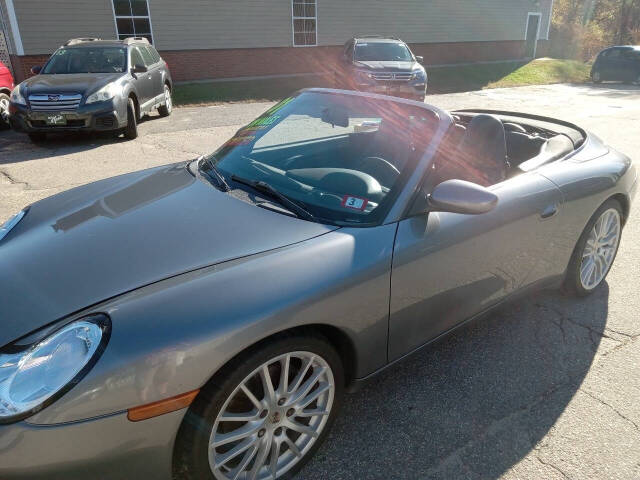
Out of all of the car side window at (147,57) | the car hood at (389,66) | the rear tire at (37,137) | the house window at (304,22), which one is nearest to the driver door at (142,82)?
the car side window at (147,57)

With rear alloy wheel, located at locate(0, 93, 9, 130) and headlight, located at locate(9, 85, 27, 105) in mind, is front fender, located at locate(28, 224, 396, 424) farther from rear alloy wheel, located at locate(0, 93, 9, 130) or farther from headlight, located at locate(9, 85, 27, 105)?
rear alloy wheel, located at locate(0, 93, 9, 130)

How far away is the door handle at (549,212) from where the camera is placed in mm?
2884

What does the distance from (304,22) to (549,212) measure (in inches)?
670

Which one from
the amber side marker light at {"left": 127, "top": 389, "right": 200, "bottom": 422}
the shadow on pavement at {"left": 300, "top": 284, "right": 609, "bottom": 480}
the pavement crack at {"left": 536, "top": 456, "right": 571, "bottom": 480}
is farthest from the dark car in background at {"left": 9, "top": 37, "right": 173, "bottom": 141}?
the pavement crack at {"left": 536, "top": 456, "right": 571, "bottom": 480}

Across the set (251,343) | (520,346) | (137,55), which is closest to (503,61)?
(137,55)

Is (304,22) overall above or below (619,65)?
above

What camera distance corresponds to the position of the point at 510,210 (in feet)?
8.92

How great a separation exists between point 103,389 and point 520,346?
2.43m

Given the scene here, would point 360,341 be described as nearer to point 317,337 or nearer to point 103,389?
point 317,337

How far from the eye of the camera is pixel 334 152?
2986 mm

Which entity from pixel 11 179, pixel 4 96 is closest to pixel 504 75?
pixel 4 96

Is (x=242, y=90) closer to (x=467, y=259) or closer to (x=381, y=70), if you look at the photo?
(x=381, y=70)

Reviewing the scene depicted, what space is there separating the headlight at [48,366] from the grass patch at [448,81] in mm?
12146

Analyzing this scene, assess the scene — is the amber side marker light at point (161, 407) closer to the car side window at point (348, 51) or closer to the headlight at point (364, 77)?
the headlight at point (364, 77)
